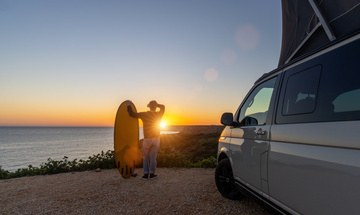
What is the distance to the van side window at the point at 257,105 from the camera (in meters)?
2.97

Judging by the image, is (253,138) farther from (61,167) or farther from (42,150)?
(42,150)

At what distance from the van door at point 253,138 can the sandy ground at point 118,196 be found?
1.04 metres

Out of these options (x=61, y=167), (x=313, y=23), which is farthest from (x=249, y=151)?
(x=61, y=167)

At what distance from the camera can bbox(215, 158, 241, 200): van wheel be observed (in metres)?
4.10

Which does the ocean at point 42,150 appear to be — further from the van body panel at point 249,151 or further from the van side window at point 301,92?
the van side window at point 301,92

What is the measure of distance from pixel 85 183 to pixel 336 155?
5.86 m

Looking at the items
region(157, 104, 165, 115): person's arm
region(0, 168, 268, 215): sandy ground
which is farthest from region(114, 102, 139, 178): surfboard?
region(157, 104, 165, 115): person's arm

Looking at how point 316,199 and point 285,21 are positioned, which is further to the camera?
point 285,21

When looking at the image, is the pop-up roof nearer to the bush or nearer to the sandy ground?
the sandy ground

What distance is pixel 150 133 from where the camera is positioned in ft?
20.0

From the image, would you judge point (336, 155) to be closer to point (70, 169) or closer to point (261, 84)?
point (261, 84)

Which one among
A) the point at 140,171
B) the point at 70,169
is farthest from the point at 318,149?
the point at 70,169

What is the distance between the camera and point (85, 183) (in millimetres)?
5996

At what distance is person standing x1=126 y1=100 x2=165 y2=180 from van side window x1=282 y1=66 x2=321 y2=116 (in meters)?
4.12
